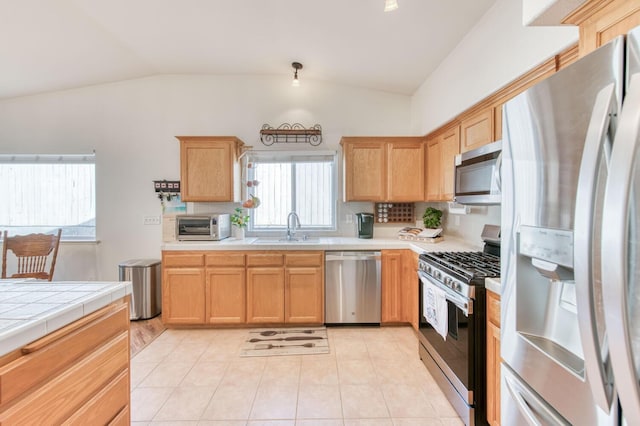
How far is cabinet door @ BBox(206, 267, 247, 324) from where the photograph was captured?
3111mm

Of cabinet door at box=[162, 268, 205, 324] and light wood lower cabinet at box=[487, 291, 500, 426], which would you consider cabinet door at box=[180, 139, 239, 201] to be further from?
light wood lower cabinet at box=[487, 291, 500, 426]

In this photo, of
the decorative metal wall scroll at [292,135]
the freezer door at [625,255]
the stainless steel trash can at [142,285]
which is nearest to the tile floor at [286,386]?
the stainless steel trash can at [142,285]

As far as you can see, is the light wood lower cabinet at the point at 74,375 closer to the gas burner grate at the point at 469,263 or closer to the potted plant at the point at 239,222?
the gas burner grate at the point at 469,263

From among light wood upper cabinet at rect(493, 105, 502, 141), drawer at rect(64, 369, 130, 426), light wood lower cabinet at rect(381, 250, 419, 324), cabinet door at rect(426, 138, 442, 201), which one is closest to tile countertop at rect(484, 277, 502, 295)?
light wood upper cabinet at rect(493, 105, 502, 141)

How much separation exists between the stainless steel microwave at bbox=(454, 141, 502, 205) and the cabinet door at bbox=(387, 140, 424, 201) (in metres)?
1.02

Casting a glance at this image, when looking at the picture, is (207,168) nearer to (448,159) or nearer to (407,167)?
(407,167)

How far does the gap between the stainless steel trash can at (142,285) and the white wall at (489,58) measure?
373 centimetres

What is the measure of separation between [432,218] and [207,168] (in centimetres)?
276

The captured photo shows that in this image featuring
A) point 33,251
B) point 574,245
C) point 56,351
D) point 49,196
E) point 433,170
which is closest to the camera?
point 574,245

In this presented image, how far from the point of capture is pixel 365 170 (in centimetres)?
344

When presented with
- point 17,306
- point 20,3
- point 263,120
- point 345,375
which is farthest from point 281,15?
point 345,375

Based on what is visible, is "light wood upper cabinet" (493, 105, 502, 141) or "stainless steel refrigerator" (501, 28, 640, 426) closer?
"stainless steel refrigerator" (501, 28, 640, 426)

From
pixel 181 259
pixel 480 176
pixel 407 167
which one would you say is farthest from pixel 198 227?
pixel 480 176

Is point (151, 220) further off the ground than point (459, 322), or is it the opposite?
point (151, 220)
